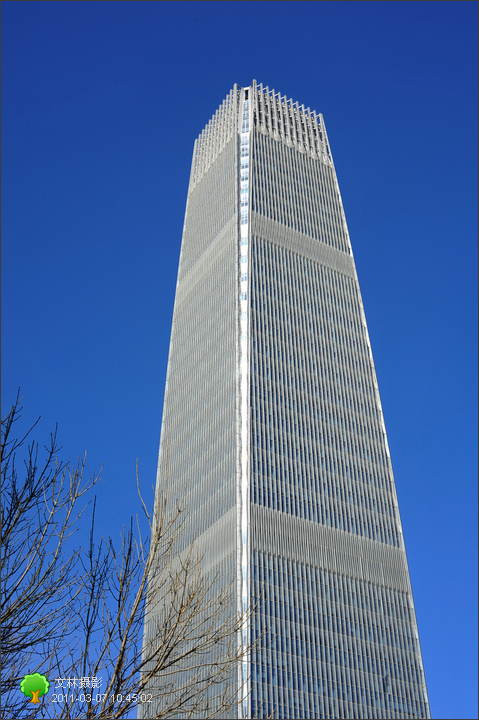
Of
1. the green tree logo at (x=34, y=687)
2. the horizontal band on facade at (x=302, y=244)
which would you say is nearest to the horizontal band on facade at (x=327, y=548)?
the horizontal band on facade at (x=302, y=244)

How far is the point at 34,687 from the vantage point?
1588 cm

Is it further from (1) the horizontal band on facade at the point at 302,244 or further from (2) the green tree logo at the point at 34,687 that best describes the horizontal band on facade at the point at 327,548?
(2) the green tree logo at the point at 34,687

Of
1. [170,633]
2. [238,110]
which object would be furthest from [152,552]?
[238,110]

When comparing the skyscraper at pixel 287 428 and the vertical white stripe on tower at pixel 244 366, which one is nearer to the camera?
the vertical white stripe on tower at pixel 244 366

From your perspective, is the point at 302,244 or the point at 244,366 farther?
the point at 302,244

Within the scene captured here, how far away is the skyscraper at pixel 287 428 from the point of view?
93.2 metres

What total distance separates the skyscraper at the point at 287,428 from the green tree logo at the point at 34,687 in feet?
223

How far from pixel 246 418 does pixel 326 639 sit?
27752mm

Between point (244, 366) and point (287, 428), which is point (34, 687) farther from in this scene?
point (287, 428)

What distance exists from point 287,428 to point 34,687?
92.1 meters

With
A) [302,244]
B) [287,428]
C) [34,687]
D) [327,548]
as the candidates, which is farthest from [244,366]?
[34,687]

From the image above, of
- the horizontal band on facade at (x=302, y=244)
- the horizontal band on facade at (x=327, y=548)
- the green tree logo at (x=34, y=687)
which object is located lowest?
the green tree logo at (x=34, y=687)

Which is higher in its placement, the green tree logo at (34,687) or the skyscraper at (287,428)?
the skyscraper at (287,428)

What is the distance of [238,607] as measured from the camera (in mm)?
85000
